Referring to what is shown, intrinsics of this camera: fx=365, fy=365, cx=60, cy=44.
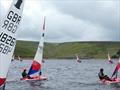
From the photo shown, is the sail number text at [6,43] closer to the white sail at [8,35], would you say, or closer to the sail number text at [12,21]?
the white sail at [8,35]

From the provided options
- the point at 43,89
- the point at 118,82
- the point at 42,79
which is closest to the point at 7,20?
the point at 43,89

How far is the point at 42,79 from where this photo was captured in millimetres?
46312

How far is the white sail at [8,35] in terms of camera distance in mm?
14523

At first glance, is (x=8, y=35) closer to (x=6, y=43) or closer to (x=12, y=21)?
(x=6, y=43)

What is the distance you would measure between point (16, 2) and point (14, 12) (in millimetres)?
431

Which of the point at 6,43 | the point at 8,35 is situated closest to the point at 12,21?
the point at 8,35

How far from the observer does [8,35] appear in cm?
1470

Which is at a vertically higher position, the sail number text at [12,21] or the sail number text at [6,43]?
the sail number text at [12,21]

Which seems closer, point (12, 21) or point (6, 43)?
point (12, 21)

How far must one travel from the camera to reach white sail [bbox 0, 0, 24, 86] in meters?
14.5

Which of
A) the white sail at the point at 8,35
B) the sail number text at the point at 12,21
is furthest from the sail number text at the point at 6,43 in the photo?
the sail number text at the point at 12,21

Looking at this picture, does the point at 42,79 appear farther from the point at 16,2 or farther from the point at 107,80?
the point at 16,2

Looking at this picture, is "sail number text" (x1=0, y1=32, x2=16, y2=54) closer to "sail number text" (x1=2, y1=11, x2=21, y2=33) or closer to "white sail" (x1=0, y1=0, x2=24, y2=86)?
"white sail" (x1=0, y1=0, x2=24, y2=86)

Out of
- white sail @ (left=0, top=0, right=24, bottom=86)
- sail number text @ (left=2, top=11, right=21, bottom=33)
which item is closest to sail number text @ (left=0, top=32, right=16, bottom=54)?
white sail @ (left=0, top=0, right=24, bottom=86)
